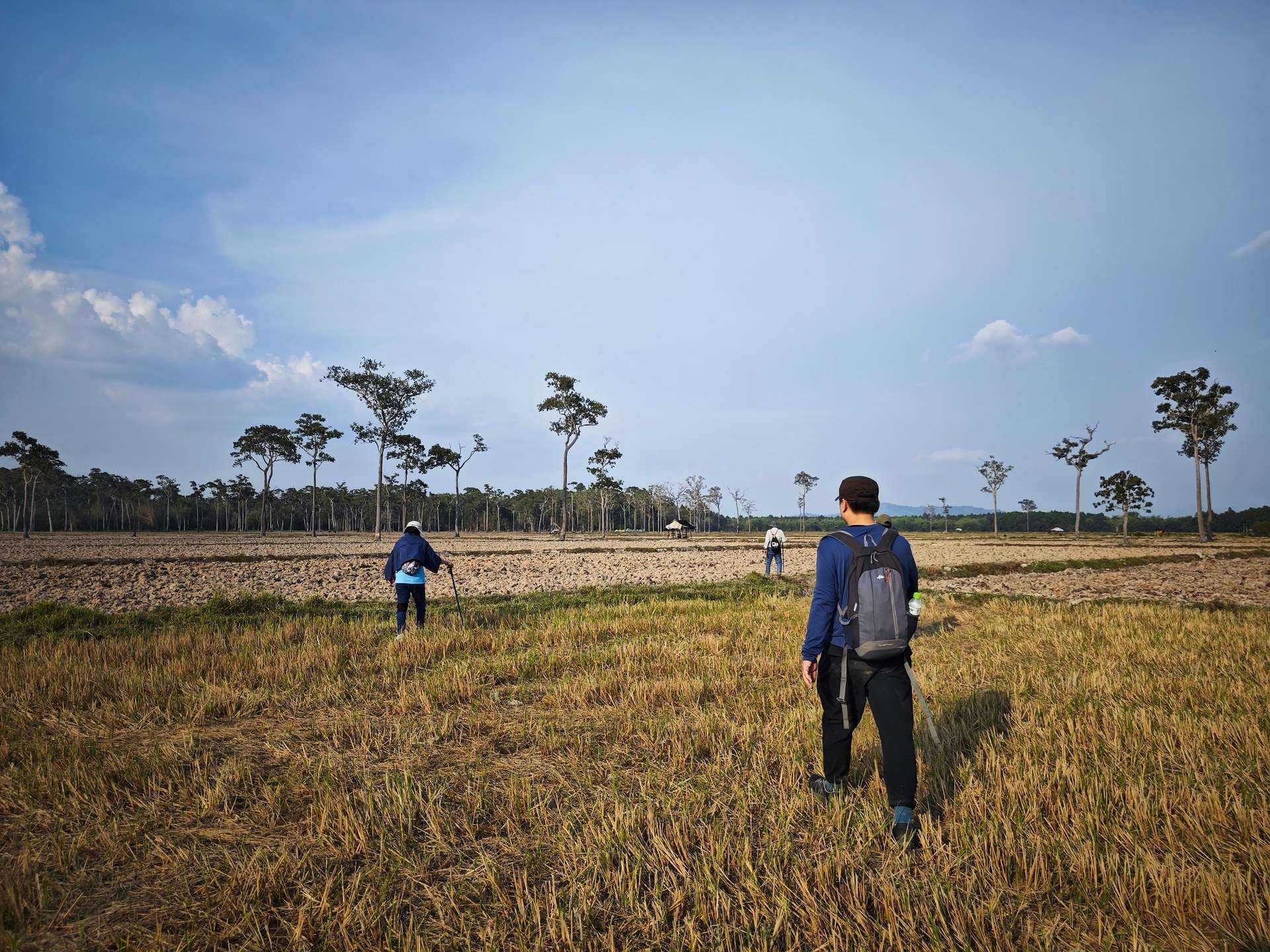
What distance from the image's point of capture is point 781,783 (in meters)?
4.36

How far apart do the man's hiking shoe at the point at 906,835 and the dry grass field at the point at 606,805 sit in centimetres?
11

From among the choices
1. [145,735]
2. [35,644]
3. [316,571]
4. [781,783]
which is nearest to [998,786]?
[781,783]

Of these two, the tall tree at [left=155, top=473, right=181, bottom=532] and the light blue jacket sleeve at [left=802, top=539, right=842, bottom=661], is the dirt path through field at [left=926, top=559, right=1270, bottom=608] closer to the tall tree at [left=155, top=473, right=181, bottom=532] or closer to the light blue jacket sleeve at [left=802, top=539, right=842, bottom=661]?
the light blue jacket sleeve at [left=802, top=539, right=842, bottom=661]

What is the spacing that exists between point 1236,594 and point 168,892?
23422mm

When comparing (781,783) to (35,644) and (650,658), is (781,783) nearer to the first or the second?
(650,658)

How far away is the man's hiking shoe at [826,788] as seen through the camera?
405cm

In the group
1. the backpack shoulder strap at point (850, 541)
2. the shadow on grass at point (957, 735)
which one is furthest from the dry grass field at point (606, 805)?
the backpack shoulder strap at point (850, 541)

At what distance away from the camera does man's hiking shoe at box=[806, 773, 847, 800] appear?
4051mm

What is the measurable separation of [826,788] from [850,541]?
1811mm

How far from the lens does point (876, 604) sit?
3688 mm

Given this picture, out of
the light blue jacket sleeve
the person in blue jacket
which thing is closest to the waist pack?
the light blue jacket sleeve

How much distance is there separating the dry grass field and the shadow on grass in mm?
37

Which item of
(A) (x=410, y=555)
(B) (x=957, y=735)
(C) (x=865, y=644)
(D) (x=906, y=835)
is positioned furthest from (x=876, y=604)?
(A) (x=410, y=555)

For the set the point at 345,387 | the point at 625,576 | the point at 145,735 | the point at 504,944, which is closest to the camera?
the point at 504,944
